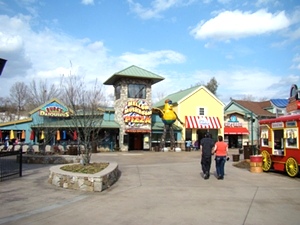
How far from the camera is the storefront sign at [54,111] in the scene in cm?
3158

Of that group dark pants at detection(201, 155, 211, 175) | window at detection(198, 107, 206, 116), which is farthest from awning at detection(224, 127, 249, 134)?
dark pants at detection(201, 155, 211, 175)

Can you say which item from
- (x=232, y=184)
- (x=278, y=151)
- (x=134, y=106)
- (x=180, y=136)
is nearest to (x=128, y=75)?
(x=134, y=106)

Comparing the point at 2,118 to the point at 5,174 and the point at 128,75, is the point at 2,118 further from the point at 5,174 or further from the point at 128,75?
the point at 5,174

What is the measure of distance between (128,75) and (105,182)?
74.4ft

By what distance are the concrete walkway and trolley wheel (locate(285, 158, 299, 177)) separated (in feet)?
1.92

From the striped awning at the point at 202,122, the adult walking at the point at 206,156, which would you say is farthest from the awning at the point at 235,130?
the adult walking at the point at 206,156

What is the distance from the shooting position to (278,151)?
1366 centimetres

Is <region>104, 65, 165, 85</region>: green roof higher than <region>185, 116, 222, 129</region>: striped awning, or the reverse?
<region>104, 65, 165, 85</region>: green roof

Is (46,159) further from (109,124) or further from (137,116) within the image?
(137,116)

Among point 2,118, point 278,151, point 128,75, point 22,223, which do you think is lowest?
point 22,223

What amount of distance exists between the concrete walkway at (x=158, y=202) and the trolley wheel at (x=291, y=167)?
586 mm

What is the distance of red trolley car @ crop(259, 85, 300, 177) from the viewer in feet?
40.8

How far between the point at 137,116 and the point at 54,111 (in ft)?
28.9

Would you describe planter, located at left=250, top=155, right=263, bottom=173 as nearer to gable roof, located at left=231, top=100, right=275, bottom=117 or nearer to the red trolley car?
the red trolley car
